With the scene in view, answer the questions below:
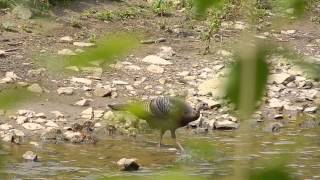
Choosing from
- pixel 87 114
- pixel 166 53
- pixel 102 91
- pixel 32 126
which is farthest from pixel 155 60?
pixel 32 126

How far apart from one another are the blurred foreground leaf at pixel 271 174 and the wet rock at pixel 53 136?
6816 mm

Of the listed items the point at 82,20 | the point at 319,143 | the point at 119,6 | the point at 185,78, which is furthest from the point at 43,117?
the point at 319,143

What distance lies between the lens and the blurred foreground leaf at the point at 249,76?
2.45 feet

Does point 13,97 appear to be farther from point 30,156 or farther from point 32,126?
point 32,126

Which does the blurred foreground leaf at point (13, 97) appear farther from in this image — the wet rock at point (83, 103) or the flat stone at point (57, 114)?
the wet rock at point (83, 103)

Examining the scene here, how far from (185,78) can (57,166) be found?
3.10 m

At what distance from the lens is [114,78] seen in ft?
30.6

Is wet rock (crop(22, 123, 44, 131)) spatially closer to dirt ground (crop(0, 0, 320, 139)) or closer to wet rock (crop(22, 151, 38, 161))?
dirt ground (crop(0, 0, 320, 139))

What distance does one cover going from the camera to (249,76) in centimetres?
74

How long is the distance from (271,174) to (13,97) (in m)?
0.27

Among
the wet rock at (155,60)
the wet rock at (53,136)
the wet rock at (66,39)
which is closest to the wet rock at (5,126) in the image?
the wet rock at (53,136)

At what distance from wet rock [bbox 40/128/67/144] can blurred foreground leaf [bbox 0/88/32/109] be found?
6.70 meters

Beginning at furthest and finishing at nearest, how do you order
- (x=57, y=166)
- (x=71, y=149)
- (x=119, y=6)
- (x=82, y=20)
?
(x=119, y=6) → (x=82, y=20) → (x=71, y=149) → (x=57, y=166)

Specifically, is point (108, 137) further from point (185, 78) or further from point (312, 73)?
point (312, 73)
